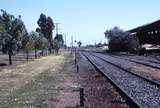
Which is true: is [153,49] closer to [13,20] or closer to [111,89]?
[13,20]

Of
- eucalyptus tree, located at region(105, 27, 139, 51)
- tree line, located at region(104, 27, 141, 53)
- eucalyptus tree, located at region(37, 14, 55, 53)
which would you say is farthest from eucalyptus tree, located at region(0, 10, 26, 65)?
eucalyptus tree, located at region(37, 14, 55, 53)

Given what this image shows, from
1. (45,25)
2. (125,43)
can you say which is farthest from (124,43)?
(45,25)

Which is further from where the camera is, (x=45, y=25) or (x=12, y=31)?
(x=45, y=25)

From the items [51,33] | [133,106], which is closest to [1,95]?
[133,106]

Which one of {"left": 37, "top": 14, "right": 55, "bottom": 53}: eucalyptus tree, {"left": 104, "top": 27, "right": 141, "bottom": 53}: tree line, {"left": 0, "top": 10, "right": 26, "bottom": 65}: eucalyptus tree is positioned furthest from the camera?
Result: {"left": 37, "top": 14, "right": 55, "bottom": 53}: eucalyptus tree

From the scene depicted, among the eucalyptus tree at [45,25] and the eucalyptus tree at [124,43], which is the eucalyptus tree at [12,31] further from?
the eucalyptus tree at [45,25]

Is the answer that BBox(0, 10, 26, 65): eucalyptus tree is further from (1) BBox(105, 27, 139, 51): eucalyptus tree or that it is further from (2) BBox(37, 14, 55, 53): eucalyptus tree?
(2) BBox(37, 14, 55, 53): eucalyptus tree

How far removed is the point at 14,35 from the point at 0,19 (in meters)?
2.44

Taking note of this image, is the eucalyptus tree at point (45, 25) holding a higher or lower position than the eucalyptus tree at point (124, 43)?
higher

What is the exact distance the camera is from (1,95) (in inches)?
653

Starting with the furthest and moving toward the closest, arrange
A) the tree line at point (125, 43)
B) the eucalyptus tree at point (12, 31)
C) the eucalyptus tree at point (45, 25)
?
the eucalyptus tree at point (45, 25), the tree line at point (125, 43), the eucalyptus tree at point (12, 31)

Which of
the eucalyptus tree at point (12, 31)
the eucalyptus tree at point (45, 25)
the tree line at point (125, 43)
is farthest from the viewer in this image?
the eucalyptus tree at point (45, 25)

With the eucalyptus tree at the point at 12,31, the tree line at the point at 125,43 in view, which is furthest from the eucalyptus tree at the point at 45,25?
the eucalyptus tree at the point at 12,31

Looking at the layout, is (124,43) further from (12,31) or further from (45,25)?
(12,31)
